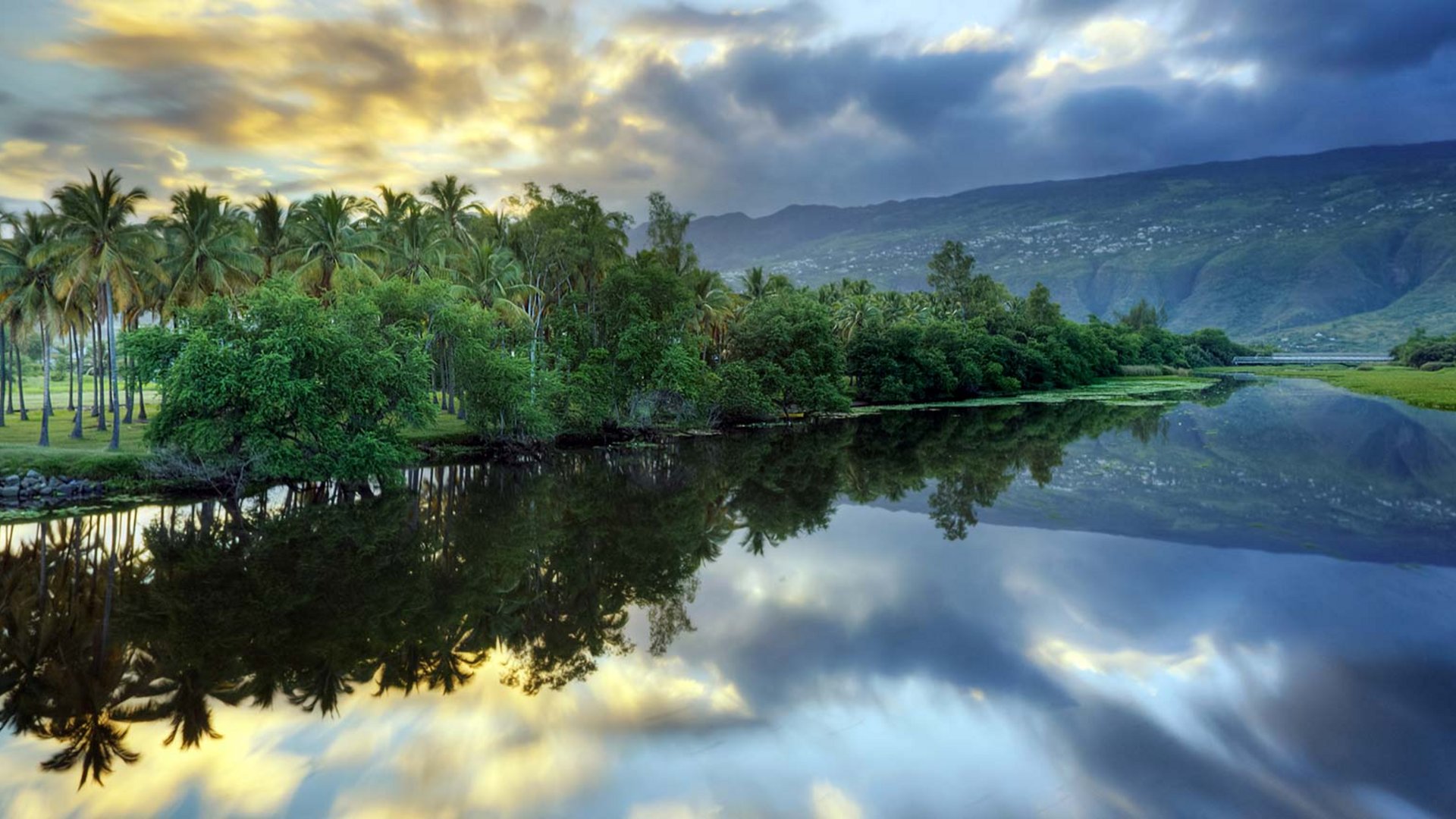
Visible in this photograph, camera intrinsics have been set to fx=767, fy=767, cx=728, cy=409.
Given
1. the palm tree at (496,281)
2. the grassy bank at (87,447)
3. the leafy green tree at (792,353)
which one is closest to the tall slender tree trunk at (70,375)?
the grassy bank at (87,447)

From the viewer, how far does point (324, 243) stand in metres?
43.3

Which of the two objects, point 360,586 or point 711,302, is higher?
point 711,302

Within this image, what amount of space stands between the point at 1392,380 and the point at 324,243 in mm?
114337

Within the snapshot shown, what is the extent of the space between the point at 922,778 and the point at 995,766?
102 centimetres

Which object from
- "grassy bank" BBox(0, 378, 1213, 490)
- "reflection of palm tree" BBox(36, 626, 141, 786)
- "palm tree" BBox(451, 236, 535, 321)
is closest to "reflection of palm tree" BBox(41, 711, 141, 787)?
"reflection of palm tree" BBox(36, 626, 141, 786)

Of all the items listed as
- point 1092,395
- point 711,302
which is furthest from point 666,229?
point 1092,395

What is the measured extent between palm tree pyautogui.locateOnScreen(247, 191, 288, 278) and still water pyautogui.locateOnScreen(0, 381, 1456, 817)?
77.2 feet

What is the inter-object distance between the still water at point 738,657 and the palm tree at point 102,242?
46.8 ft

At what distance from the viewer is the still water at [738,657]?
948cm

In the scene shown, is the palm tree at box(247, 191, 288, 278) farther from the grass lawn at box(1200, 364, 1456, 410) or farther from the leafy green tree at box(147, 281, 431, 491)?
the grass lawn at box(1200, 364, 1456, 410)

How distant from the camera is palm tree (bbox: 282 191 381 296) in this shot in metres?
42.9

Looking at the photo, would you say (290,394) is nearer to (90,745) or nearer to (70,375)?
(90,745)

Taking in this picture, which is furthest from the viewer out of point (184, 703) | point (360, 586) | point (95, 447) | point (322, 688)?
point (95, 447)

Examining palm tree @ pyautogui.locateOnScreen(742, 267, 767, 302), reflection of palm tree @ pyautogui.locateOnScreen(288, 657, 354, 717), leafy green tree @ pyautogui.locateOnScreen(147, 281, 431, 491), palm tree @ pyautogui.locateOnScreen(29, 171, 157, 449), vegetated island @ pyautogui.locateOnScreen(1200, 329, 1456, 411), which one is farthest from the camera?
palm tree @ pyautogui.locateOnScreen(742, 267, 767, 302)
